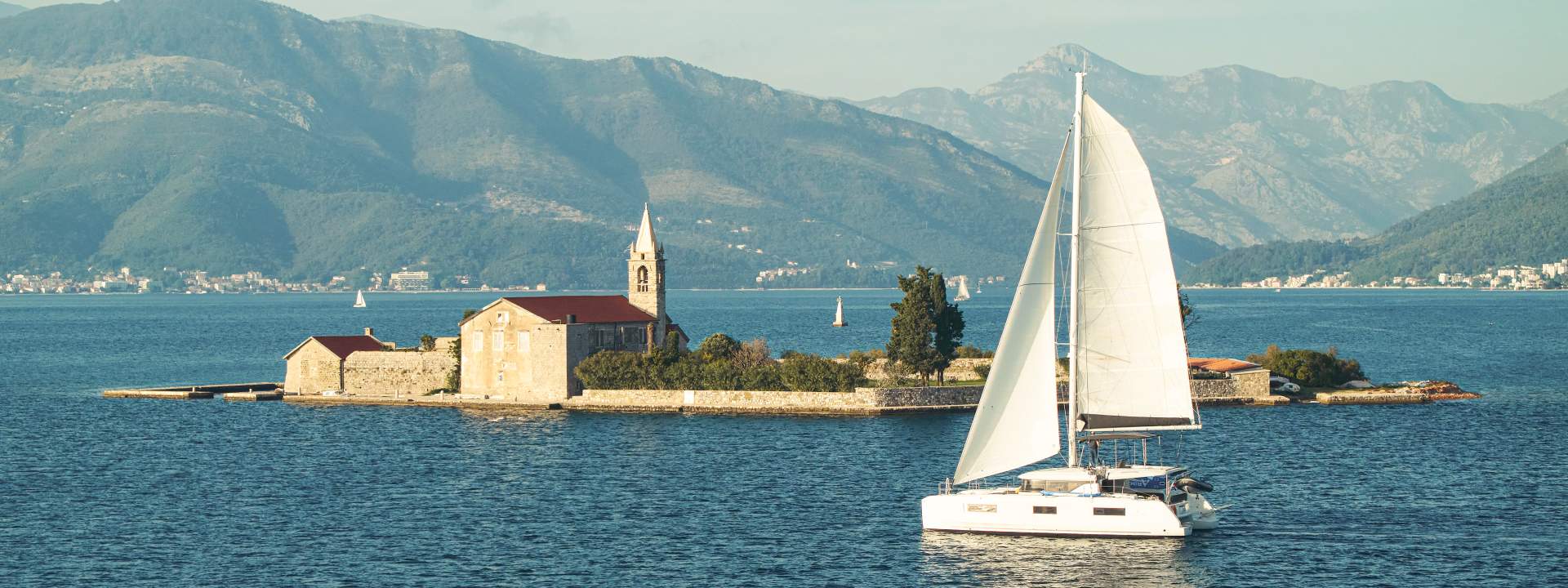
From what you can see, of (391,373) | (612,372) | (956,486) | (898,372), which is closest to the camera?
(956,486)

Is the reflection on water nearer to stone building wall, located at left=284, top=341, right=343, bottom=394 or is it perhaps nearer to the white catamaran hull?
the white catamaran hull

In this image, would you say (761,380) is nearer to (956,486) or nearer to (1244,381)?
(1244,381)

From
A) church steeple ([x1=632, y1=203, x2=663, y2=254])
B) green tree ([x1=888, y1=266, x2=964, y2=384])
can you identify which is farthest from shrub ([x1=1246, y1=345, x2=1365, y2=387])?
church steeple ([x1=632, y1=203, x2=663, y2=254])

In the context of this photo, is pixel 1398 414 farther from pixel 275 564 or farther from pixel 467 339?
pixel 275 564

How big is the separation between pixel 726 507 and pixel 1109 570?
16.0 meters

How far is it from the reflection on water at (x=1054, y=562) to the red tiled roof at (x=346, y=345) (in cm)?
5589

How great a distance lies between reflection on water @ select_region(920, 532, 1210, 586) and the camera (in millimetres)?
45594

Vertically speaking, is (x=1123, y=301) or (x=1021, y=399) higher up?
(x=1123, y=301)

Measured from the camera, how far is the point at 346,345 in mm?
100938

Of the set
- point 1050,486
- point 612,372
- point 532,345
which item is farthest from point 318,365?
point 1050,486

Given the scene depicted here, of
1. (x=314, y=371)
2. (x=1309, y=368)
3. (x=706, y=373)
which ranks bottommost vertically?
(x=1309, y=368)

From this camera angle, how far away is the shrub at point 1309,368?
322 feet

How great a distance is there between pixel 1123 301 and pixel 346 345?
60.9 metres

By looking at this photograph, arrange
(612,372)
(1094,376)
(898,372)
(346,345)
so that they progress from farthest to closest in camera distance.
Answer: (346,345) → (898,372) → (612,372) → (1094,376)
